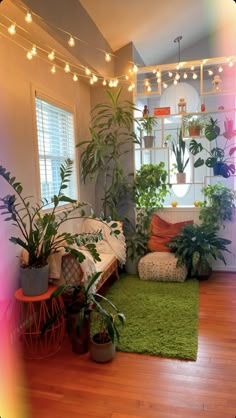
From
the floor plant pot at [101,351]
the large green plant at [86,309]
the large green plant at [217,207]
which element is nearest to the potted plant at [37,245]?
the large green plant at [86,309]

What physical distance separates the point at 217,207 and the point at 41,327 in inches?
103

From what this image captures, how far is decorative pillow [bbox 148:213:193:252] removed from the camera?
4.07 meters

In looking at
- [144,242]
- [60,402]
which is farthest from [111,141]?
[60,402]

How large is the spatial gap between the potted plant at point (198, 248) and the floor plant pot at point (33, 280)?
75.3 inches

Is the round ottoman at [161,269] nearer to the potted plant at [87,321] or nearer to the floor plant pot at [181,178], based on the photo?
the floor plant pot at [181,178]

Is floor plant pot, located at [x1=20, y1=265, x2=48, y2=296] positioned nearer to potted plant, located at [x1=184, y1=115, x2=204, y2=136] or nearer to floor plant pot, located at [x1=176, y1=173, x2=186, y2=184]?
floor plant pot, located at [x1=176, y1=173, x2=186, y2=184]

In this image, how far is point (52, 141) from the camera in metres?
3.25

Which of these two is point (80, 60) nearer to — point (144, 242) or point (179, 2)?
point (179, 2)

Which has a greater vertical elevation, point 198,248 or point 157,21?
point 157,21

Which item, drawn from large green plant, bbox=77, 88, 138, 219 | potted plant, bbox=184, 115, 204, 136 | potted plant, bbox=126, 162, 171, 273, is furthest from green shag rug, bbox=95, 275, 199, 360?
potted plant, bbox=184, 115, 204, 136

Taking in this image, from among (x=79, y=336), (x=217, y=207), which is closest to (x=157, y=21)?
(x=217, y=207)

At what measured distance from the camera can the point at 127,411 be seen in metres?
1.77

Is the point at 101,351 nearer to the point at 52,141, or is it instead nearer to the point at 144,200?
the point at 52,141

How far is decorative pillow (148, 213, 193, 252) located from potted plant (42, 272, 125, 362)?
1761 mm
